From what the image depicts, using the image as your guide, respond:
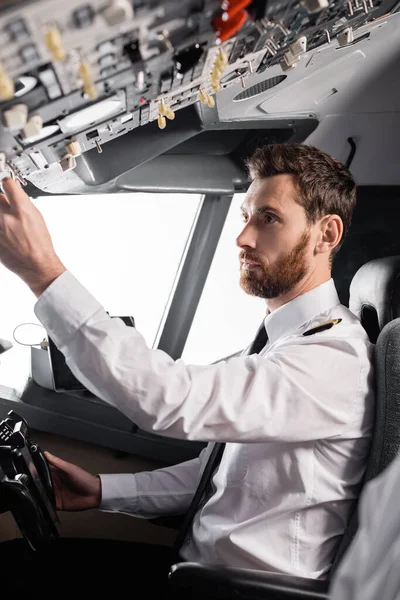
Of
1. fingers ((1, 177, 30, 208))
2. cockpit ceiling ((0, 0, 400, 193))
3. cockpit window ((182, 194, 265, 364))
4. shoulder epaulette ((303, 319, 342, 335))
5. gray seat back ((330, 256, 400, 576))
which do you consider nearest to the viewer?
cockpit ceiling ((0, 0, 400, 193))

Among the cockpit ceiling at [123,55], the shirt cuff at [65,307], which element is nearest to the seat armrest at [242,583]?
the shirt cuff at [65,307]

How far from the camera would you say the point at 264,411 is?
3.95 feet

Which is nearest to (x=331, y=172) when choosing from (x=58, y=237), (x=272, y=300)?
(x=272, y=300)

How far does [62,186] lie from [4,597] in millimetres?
1299

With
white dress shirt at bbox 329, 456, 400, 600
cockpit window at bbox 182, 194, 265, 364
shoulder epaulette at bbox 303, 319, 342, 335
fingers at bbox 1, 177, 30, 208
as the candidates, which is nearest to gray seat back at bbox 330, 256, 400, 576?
shoulder epaulette at bbox 303, 319, 342, 335

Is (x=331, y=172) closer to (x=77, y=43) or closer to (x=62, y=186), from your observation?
(x=62, y=186)

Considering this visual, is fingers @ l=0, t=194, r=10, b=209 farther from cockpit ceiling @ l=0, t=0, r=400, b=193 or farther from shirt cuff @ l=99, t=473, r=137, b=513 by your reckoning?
shirt cuff @ l=99, t=473, r=137, b=513

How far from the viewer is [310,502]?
1315mm

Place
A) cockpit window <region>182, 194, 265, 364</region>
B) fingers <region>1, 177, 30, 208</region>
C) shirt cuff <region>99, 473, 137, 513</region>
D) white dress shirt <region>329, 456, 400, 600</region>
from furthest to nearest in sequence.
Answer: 1. cockpit window <region>182, 194, 265, 364</region>
2. shirt cuff <region>99, 473, 137, 513</region>
3. fingers <region>1, 177, 30, 208</region>
4. white dress shirt <region>329, 456, 400, 600</region>

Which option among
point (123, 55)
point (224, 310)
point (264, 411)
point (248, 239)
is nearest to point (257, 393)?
point (264, 411)

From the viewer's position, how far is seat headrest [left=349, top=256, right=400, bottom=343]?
151cm

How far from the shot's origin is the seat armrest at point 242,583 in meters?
1.08

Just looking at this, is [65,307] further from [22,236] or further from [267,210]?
[267,210]

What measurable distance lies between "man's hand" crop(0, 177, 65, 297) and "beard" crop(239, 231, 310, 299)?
2.23 feet
